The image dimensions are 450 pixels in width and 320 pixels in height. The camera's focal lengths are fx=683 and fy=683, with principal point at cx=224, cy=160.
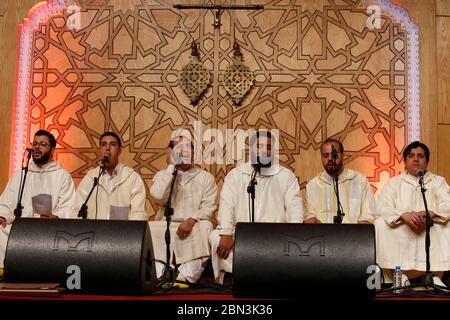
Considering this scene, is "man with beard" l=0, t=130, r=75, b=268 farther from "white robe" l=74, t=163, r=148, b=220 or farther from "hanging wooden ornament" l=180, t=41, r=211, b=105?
"hanging wooden ornament" l=180, t=41, r=211, b=105

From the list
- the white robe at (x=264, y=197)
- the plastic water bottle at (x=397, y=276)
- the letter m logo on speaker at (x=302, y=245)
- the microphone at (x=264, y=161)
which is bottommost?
the plastic water bottle at (x=397, y=276)

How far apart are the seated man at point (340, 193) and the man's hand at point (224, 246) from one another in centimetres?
94

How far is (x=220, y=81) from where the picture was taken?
8016 millimetres

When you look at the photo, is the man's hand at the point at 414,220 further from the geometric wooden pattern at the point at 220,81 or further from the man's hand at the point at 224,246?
the man's hand at the point at 224,246

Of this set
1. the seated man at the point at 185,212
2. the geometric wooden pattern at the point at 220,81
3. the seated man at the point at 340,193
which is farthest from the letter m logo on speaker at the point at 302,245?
the geometric wooden pattern at the point at 220,81

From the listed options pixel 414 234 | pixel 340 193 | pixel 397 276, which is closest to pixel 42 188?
pixel 340 193

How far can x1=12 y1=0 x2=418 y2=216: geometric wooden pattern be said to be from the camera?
7.95 metres

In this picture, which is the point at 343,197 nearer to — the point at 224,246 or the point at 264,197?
the point at 264,197

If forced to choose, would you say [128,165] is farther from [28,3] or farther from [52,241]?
[52,241]

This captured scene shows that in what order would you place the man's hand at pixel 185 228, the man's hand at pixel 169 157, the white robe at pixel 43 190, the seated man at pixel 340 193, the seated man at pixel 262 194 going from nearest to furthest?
the man's hand at pixel 185 228 → the seated man at pixel 262 194 → the seated man at pixel 340 193 → the white robe at pixel 43 190 → the man's hand at pixel 169 157

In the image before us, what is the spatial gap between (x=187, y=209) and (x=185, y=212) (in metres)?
0.04

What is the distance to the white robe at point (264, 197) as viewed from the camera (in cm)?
693

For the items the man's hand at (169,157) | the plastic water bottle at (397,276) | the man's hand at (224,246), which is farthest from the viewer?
the man's hand at (169,157)
